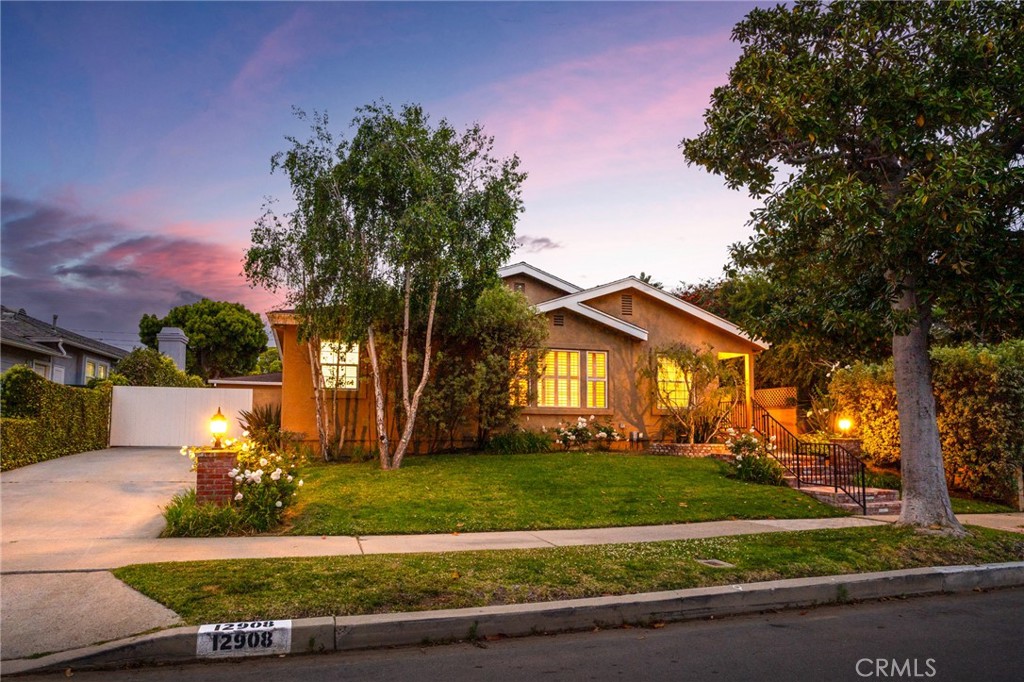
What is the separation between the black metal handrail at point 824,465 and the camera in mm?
13922

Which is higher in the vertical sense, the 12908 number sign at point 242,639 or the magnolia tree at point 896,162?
the magnolia tree at point 896,162

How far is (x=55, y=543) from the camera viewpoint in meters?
8.58

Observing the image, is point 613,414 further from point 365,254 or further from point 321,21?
point 321,21

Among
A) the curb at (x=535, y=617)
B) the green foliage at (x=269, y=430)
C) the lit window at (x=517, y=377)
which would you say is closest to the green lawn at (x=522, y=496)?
the lit window at (x=517, y=377)

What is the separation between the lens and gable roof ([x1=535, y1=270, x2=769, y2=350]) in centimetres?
1947

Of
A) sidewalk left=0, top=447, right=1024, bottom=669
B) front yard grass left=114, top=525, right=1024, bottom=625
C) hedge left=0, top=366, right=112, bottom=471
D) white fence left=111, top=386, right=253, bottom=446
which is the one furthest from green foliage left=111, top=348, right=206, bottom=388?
front yard grass left=114, top=525, right=1024, bottom=625

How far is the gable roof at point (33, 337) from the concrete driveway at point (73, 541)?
28.8 feet

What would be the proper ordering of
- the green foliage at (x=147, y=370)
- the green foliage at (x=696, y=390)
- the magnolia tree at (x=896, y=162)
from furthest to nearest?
1. the green foliage at (x=147, y=370)
2. the green foliage at (x=696, y=390)
3. the magnolia tree at (x=896, y=162)

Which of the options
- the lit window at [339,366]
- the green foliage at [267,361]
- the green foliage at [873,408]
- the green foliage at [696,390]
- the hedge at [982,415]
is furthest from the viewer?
the green foliage at [267,361]

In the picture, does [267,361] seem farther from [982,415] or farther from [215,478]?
[982,415]

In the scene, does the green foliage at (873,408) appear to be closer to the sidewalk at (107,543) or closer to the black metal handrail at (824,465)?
the black metal handrail at (824,465)

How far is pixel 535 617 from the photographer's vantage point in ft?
20.1

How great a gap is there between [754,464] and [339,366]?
9.67 meters

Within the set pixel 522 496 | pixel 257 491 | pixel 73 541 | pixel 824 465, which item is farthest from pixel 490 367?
pixel 73 541
